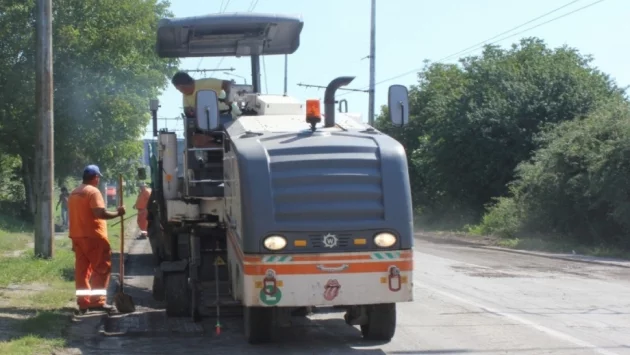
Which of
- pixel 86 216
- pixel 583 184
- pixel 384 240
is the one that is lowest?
pixel 384 240

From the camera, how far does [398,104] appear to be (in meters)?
10.5

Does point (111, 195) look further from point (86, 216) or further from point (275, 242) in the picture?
point (275, 242)

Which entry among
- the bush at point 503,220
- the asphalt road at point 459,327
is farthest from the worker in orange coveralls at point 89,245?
the bush at point 503,220

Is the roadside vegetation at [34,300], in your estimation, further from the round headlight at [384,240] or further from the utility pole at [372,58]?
the utility pole at [372,58]

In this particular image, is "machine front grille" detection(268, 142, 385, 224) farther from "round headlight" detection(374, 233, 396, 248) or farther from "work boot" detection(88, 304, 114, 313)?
"work boot" detection(88, 304, 114, 313)

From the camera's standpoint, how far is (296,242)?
354 inches

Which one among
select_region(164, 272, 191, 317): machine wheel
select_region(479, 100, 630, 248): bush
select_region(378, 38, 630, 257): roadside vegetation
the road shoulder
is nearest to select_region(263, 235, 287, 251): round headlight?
select_region(164, 272, 191, 317): machine wheel

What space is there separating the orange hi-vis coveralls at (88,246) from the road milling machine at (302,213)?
4.67ft

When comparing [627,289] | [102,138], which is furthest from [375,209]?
[102,138]

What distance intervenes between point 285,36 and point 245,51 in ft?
2.69

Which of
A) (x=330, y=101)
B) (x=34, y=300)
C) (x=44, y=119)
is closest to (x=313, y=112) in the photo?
(x=330, y=101)

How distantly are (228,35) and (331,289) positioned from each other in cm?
578

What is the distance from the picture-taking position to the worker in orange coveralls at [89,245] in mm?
12102

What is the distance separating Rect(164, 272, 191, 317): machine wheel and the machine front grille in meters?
3.02
